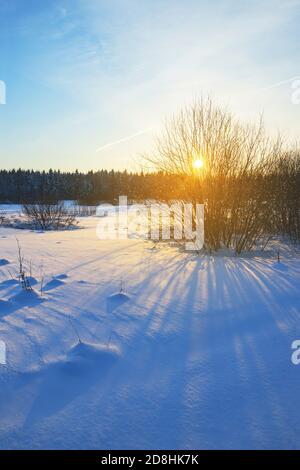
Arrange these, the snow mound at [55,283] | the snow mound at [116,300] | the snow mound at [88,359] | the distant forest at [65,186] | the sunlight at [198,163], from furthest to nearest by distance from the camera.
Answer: the distant forest at [65,186] → the sunlight at [198,163] → the snow mound at [55,283] → the snow mound at [116,300] → the snow mound at [88,359]

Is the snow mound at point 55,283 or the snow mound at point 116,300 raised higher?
the snow mound at point 55,283

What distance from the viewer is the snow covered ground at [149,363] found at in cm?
181

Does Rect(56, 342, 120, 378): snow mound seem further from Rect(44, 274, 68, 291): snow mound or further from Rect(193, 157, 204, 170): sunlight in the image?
Rect(193, 157, 204, 170): sunlight

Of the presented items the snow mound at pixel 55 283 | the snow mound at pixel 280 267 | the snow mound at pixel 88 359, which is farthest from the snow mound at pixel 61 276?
the snow mound at pixel 280 267

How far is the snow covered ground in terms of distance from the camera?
71.2 inches

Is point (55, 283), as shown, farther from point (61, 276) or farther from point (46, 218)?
point (46, 218)

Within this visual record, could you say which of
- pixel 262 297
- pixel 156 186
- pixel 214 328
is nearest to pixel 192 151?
pixel 156 186

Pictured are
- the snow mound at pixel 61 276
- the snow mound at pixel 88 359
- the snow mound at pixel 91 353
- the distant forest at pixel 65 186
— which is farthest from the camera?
the distant forest at pixel 65 186

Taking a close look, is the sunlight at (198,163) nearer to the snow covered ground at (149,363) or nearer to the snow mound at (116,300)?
the snow covered ground at (149,363)

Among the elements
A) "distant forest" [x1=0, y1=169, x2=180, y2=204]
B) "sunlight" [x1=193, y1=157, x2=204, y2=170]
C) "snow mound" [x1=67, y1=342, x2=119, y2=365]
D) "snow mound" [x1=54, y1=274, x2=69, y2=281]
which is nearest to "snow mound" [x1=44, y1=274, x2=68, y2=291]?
"snow mound" [x1=54, y1=274, x2=69, y2=281]

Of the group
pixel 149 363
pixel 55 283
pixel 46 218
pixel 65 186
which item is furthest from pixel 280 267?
pixel 65 186

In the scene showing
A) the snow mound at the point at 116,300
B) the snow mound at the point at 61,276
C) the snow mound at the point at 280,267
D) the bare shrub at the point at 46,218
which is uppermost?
the bare shrub at the point at 46,218

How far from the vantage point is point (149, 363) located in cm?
256
